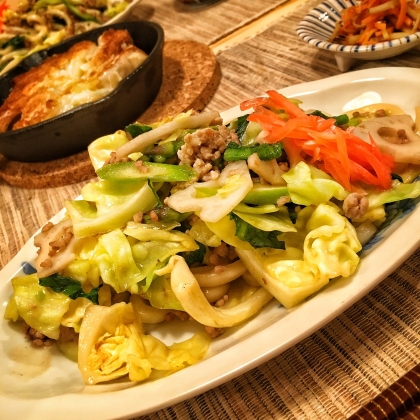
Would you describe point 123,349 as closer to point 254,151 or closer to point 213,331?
point 213,331

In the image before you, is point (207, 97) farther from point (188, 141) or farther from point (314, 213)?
point (314, 213)

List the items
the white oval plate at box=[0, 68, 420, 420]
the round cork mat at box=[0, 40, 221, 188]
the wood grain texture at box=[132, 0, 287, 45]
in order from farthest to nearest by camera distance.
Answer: the wood grain texture at box=[132, 0, 287, 45]
the round cork mat at box=[0, 40, 221, 188]
the white oval plate at box=[0, 68, 420, 420]

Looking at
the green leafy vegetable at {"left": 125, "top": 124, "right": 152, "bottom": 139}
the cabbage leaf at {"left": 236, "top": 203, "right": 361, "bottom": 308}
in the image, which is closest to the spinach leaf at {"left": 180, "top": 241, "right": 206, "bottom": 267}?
the cabbage leaf at {"left": 236, "top": 203, "right": 361, "bottom": 308}

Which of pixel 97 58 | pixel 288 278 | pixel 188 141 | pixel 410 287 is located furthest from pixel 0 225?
pixel 410 287

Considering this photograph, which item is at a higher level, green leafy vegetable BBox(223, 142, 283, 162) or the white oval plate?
green leafy vegetable BBox(223, 142, 283, 162)

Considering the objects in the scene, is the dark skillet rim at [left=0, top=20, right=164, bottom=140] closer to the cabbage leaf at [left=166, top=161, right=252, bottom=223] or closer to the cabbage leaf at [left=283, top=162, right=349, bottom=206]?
the cabbage leaf at [left=166, top=161, right=252, bottom=223]

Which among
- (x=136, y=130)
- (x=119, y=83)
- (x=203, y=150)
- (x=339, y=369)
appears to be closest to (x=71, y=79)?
(x=119, y=83)
